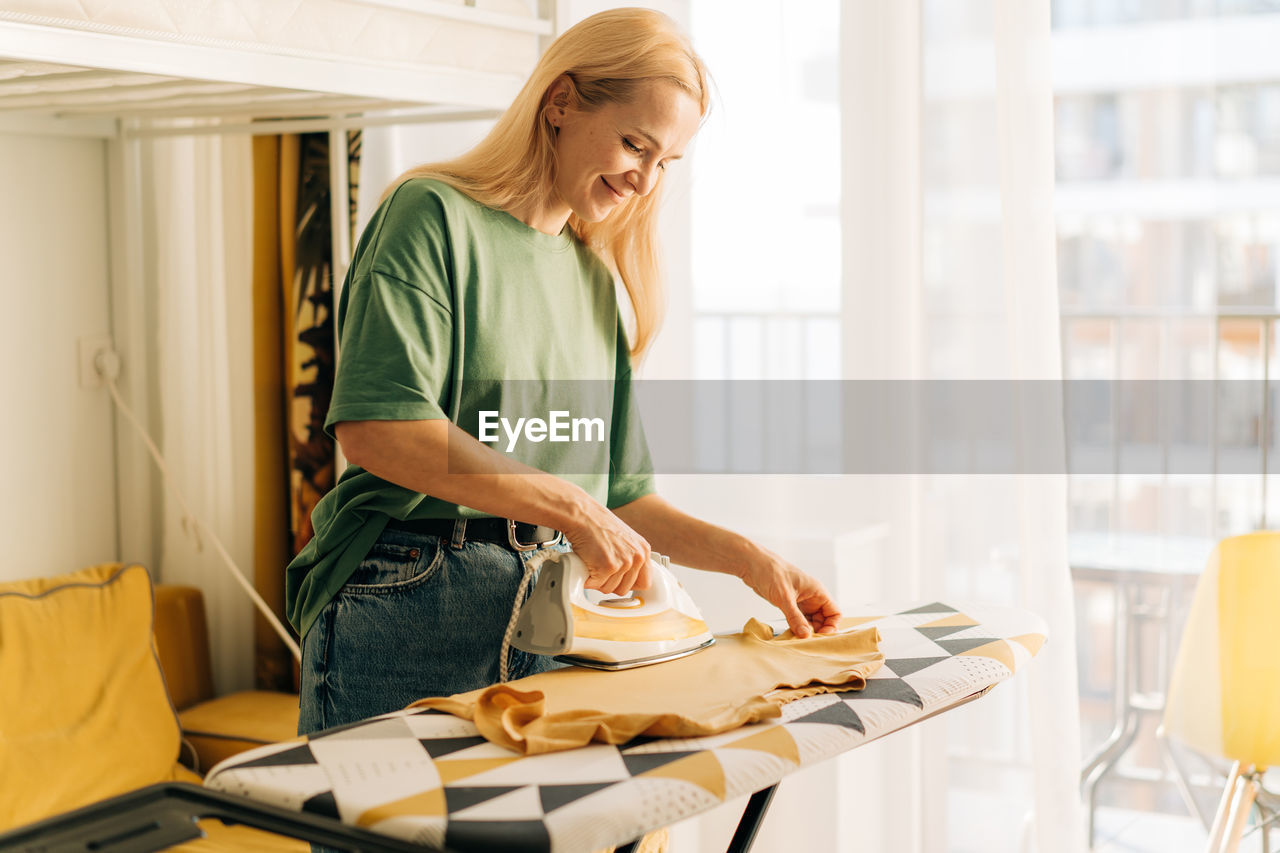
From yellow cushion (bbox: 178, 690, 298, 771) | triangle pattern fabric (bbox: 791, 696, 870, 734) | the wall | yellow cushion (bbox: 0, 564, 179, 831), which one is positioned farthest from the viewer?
the wall

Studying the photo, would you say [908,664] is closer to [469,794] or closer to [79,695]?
[469,794]

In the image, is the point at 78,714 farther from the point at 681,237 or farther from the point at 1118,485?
the point at 1118,485

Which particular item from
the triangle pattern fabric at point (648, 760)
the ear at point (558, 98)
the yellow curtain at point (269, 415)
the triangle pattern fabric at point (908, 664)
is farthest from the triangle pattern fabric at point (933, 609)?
the yellow curtain at point (269, 415)

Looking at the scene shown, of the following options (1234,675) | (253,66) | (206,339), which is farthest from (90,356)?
(1234,675)

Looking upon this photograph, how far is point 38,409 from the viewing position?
2434 millimetres

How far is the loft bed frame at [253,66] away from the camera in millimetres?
1318

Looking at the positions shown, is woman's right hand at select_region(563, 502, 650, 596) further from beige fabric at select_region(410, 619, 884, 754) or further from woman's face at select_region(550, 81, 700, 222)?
woman's face at select_region(550, 81, 700, 222)

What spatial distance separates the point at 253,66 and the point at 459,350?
55 cm

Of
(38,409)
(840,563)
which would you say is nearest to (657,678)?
(840,563)

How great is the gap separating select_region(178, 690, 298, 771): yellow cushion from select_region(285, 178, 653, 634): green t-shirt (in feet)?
3.47

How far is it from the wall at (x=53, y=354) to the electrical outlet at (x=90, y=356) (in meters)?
0.01

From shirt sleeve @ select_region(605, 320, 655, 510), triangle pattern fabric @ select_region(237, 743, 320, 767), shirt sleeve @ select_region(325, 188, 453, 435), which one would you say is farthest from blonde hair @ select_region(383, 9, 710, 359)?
triangle pattern fabric @ select_region(237, 743, 320, 767)

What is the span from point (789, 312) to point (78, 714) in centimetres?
143

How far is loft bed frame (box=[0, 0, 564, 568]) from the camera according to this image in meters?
1.32
